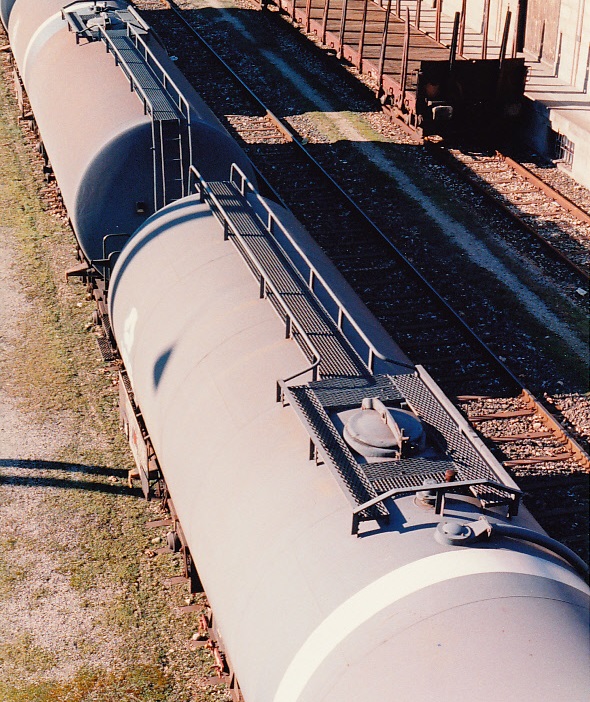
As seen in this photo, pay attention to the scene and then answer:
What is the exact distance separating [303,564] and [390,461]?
3.46 feet

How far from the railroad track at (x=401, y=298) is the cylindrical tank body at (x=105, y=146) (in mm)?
4923

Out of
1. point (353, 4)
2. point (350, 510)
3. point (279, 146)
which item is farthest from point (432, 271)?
point (353, 4)

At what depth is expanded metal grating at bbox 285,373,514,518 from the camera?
7258 millimetres

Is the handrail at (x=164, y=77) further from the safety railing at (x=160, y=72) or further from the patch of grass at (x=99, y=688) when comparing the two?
the patch of grass at (x=99, y=688)

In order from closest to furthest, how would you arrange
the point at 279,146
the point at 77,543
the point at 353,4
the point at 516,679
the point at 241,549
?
1. the point at 516,679
2. the point at 241,549
3. the point at 77,543
4. the point at 279,146
5. the point at 353,4

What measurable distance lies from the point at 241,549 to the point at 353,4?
31293mm

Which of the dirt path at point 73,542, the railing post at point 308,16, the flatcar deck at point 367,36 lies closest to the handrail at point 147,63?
the dirt path at point 73,542

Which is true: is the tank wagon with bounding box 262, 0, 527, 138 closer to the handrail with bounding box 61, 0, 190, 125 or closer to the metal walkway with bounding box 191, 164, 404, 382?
the handrail with bounding box 61, 0, 190, 125

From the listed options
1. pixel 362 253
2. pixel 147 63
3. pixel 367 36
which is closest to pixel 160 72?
pixel 147 63

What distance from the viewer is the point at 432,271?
774 inches

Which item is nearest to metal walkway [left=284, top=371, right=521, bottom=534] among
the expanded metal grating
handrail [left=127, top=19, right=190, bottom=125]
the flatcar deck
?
the expanded metal grating

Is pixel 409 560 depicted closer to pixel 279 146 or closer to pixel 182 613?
pixel 182 613

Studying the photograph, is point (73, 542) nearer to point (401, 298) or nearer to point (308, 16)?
point (401, 298)

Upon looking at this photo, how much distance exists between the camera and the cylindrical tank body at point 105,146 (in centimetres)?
1385
